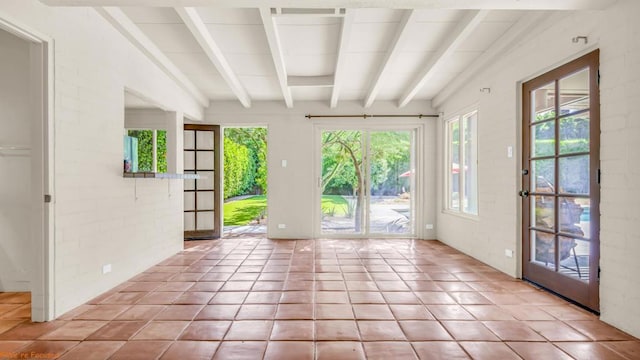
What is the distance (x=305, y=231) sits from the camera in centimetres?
633

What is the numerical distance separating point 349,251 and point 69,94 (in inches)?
156

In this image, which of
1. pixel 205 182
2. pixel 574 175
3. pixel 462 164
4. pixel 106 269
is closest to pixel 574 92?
pixel 574 175

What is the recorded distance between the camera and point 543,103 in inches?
131

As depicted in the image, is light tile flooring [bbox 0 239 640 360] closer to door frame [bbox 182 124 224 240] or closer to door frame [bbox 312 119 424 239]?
door frame [bbox 182 124 224 240]

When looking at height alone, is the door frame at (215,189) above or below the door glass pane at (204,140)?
below

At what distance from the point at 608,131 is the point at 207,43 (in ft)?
12.1

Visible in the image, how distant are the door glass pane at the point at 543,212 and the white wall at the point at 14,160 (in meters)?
5.08

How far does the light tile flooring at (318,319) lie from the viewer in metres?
2.13

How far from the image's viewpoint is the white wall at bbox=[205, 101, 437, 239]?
631cm

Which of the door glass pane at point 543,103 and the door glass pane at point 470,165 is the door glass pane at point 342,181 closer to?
the door glass pane at point 470,165

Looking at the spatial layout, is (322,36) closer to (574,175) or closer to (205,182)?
(574,175)

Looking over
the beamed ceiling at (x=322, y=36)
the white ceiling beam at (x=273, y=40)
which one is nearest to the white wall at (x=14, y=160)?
the beamed ceiling at (x=322, y=36)

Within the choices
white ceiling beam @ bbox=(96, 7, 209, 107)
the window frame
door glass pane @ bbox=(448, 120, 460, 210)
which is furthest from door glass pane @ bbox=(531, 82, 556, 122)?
white ceiling beam @ bbox=(96, 7, 209, 107)

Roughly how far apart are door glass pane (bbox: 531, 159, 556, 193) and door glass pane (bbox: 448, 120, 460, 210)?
6.42 ft
